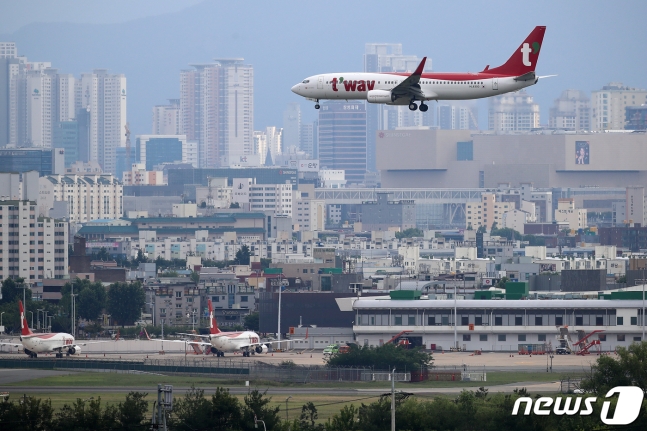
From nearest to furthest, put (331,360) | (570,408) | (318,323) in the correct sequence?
(570,408)
(331,360)
(318,323)

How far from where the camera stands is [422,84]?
7131cm

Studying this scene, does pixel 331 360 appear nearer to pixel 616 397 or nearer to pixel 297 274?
pixel 616 397

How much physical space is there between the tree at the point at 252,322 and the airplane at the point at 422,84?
4784cm

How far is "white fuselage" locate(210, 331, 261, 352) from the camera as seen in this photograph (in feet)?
317

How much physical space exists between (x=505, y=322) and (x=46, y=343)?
26536 millimetres

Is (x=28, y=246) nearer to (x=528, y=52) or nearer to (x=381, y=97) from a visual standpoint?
(x=528, y=52)

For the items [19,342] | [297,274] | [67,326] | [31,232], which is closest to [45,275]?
[31,232]

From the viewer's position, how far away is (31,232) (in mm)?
164750

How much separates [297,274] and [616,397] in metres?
102

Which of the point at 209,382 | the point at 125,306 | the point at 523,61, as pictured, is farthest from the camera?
the point at 125,306

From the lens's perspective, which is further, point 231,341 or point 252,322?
point 252,322

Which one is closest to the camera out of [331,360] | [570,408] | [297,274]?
[570,408]

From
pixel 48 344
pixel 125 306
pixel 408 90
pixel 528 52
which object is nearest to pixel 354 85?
pixel 408 90

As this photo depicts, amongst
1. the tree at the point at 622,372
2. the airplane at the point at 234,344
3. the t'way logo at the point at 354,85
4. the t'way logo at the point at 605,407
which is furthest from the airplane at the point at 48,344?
the t'way logo at the point at 605,407
